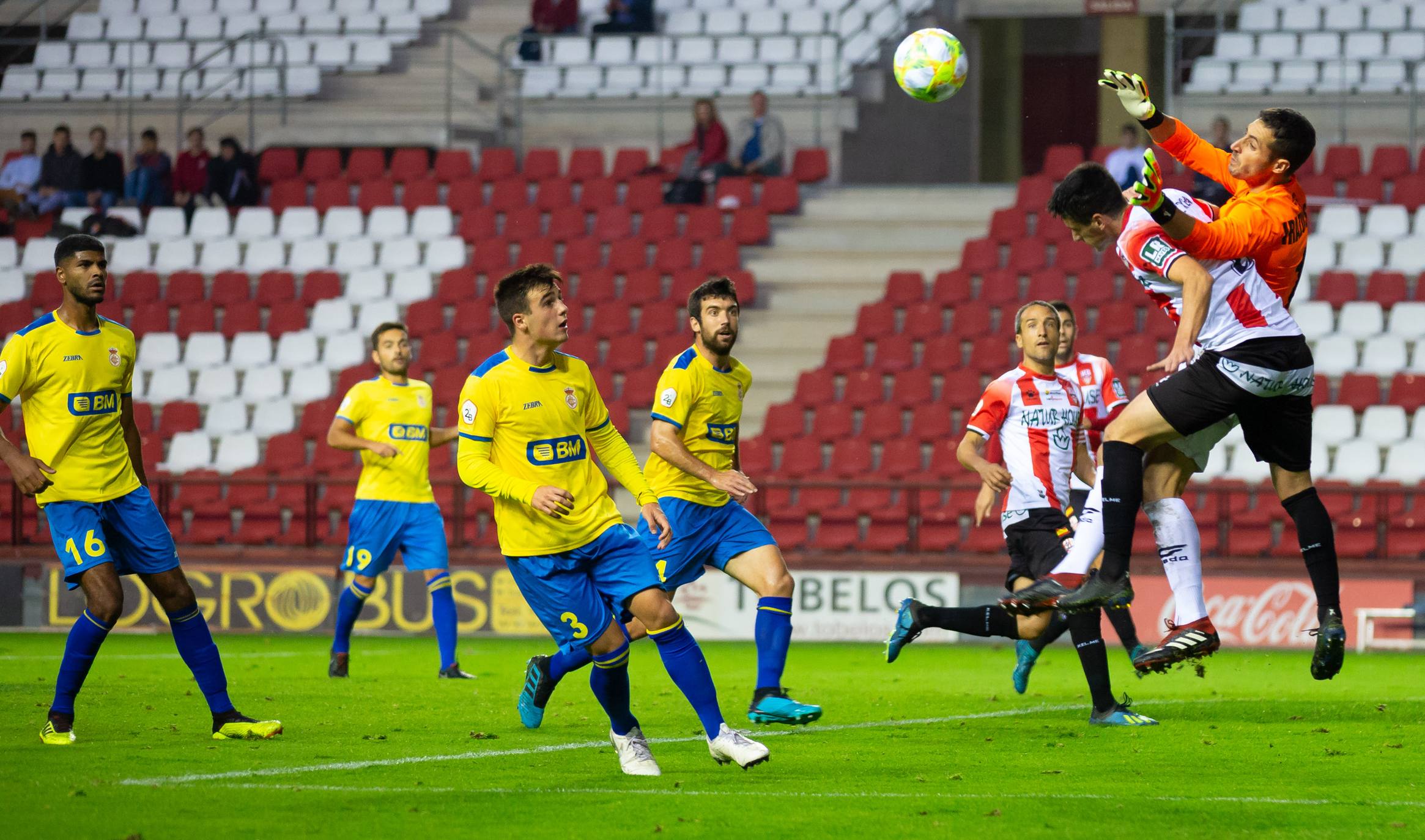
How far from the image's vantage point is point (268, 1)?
2577cm

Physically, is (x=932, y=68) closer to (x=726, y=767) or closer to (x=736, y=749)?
(x=726, y=767)

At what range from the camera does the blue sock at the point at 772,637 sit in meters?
8.32

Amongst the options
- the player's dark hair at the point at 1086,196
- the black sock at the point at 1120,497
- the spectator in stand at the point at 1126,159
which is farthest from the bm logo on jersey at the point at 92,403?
the spectator in stand at the point at 1126,159

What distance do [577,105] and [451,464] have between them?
280 inches

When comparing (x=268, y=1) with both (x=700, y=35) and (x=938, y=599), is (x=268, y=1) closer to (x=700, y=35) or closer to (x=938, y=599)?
(x=700, y=35)

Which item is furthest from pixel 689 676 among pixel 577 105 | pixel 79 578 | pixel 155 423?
pixel 577 105

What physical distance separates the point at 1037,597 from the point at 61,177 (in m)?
18.0

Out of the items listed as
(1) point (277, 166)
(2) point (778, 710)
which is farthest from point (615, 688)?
(1) point (277, 166)

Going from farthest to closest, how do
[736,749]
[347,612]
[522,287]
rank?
1. [347,612]
2. [522,287]
3. [736,749]

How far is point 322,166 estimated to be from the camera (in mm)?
22391

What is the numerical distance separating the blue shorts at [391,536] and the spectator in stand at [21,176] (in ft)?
42.6

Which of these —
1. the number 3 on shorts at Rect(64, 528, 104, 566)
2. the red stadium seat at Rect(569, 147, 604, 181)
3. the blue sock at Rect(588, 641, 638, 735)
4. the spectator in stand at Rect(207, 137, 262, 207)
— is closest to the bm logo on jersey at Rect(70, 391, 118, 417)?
the number 3 on shorts at Rect(64, 528, 104, 566)

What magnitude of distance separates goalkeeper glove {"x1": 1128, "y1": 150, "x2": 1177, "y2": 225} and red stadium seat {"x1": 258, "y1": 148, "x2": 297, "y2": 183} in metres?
17.8

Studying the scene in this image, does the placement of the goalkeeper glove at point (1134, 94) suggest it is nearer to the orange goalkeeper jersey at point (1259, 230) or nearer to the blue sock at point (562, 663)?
the orange goalkeeper jersey at point (1259, 230)
